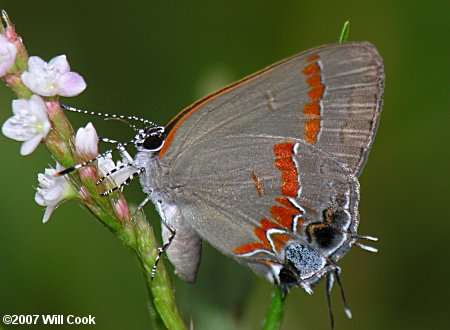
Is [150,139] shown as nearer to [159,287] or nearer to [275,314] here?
[159,287]

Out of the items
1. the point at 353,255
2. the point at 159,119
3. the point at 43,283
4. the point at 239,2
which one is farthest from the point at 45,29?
the point at 353,255

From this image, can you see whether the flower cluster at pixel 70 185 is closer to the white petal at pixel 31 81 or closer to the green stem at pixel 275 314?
the white petal at pixel 31 81

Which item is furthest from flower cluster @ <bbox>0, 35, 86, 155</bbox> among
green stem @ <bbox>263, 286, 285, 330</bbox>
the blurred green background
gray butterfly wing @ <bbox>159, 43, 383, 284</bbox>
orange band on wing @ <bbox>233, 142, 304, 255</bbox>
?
the blurred green background

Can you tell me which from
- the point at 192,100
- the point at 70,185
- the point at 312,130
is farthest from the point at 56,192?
the point at 192,100

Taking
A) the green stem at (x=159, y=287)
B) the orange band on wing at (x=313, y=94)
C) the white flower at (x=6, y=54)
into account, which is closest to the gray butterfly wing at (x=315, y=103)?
the orange band on wing at (x=313, y=94)

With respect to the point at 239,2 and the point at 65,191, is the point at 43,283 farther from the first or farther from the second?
the point at 239,2
